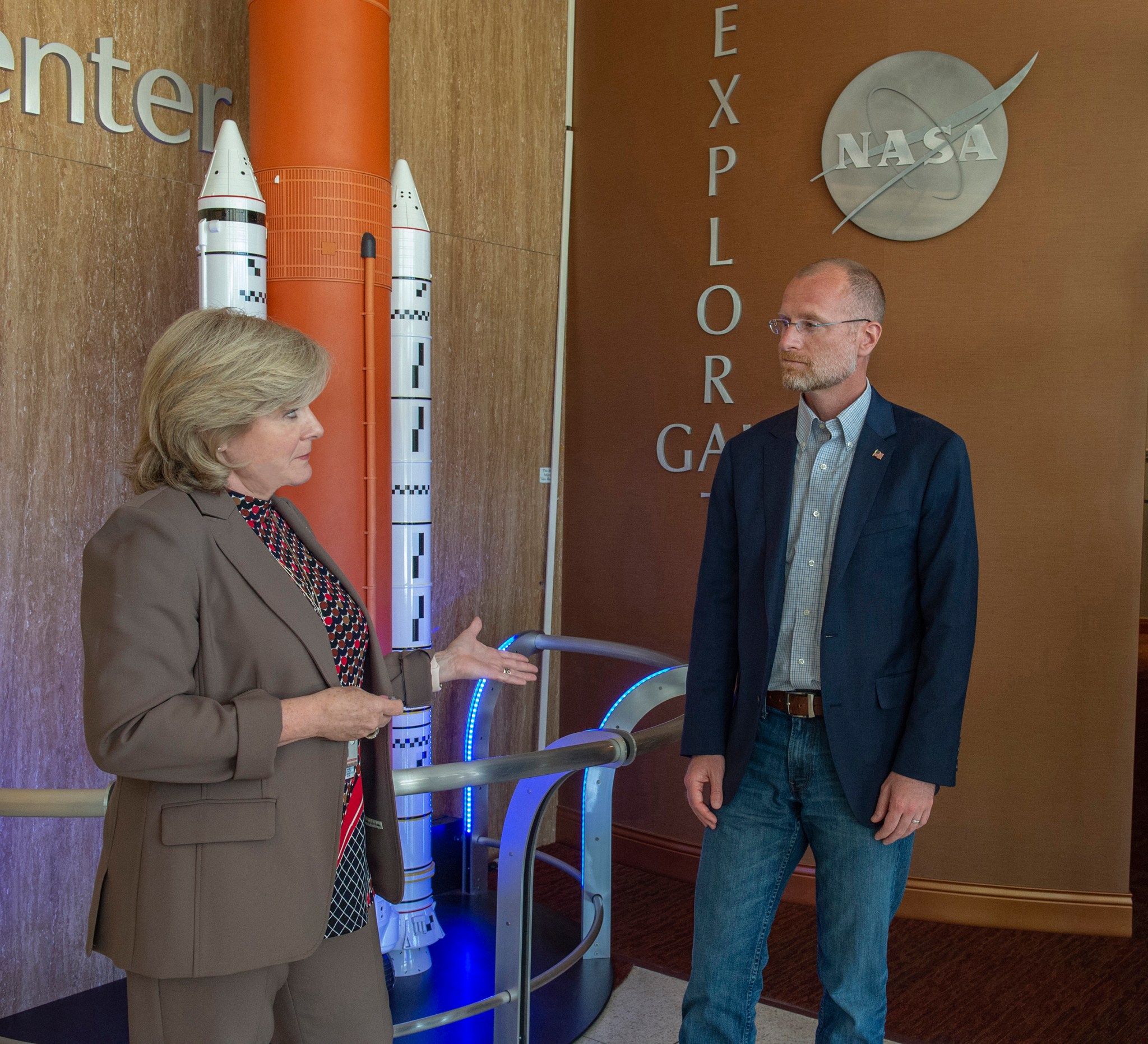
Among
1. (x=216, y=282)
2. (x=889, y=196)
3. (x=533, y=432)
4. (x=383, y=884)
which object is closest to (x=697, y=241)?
(x=889, y=196)

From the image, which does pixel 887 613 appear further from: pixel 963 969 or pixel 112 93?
pixel 112 93

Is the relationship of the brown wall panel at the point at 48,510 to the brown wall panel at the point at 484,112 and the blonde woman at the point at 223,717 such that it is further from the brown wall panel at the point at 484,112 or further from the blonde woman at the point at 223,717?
the blonde woman at the point at 223,717

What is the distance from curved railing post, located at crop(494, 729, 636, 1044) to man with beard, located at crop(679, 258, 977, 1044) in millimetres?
273

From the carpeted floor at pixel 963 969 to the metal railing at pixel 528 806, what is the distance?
19.9 inches

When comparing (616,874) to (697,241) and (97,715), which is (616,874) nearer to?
(697,241)

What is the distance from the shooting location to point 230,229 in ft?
10.1

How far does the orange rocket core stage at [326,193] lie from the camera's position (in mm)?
3205

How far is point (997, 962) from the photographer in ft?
11.8

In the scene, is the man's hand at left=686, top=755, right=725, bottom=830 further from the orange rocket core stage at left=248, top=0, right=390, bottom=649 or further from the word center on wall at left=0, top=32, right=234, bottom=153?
the word center on wall at left=0, top=32, right=234, bottom=153

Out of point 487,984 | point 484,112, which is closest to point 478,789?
point 487,984

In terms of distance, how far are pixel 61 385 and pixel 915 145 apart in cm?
300

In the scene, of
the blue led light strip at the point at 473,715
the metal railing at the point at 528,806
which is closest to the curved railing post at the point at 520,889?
the metal railing at the point at 528,806

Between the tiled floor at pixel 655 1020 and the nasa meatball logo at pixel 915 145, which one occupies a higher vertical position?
the nasa meatball logo at pixel 915 145

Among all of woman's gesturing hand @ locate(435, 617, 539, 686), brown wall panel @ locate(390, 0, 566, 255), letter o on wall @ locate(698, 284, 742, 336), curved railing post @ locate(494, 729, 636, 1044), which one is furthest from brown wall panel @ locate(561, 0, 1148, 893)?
woman's gesturing hand @ locate(435, 617, 539, 686)
